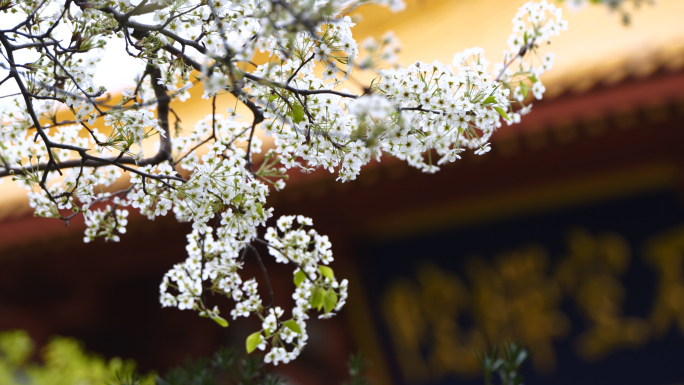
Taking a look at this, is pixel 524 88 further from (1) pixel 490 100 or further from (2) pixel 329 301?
(2) pixel 329 301

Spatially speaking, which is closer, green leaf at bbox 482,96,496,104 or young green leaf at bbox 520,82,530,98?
green leaf at bbox 482,96,496,104

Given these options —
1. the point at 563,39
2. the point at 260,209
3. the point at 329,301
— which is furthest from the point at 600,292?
the point at 260,209

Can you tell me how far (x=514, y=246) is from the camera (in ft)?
16.4

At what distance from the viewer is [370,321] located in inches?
210

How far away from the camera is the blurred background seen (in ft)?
13.3

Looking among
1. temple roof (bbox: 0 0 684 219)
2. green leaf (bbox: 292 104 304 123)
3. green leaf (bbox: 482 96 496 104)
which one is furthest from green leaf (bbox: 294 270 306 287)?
temple roof (bbox: 0 0 684 219)

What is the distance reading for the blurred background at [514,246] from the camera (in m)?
4.05

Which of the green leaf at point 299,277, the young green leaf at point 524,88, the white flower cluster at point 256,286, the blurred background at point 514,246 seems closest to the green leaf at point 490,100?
the young green leaf at point 524,88

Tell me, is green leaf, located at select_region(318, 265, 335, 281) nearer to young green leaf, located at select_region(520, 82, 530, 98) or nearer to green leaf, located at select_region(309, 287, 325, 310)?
green leaf, located at select_region(309, 287, 325, 310)

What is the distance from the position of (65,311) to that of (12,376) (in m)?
0.72

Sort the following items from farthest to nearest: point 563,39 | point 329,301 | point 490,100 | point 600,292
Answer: point 563,39
point 600,292
point 329,301
point 490,100

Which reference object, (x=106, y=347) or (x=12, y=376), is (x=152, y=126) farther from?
(x=106, y=347)

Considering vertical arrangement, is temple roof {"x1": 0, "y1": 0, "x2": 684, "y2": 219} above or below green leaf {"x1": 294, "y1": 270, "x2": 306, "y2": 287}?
above

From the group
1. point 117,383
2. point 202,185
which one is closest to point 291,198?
point 117,383
